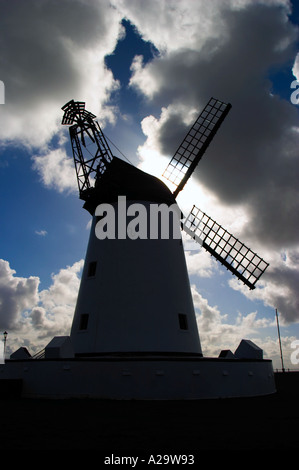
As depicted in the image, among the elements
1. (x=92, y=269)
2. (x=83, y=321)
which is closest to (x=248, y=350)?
(x=83, y=321)

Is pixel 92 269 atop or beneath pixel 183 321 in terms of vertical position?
atop

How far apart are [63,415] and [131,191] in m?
12.7

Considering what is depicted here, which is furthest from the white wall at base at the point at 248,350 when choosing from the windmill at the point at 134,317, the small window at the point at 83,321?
the small window at the point at 83,321

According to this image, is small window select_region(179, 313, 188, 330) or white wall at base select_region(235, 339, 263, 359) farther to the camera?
white wall at base select_region(235, 339, 263, 359)

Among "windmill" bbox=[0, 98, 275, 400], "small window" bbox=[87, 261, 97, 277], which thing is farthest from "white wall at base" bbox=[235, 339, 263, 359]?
"small window" bbox=[87, 261, 97, 277]

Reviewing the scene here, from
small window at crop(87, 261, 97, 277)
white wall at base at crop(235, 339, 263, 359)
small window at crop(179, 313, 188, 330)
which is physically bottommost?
white wall at base at crop(235, 339, 263, 359)

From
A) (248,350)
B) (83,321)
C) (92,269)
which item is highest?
(92,269)

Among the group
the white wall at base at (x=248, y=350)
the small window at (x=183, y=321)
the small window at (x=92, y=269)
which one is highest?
the small window at (x=92, y=269)

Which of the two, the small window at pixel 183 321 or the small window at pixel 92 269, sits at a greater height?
the small window at pixel 92 269

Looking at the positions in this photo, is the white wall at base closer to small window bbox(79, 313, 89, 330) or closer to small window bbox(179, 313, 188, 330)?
small window bbox(179, 313, 188, 330)

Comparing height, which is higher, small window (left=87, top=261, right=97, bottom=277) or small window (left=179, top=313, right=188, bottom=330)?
small window (left=87, top=261, right=97, bottom=277)

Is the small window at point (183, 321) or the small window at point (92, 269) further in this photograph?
the small window at point (92, 269)

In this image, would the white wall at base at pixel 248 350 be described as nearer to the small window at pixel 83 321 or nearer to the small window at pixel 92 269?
the small window at pixel 83 321

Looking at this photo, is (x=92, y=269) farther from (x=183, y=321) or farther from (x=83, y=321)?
(x=183, y=321)
